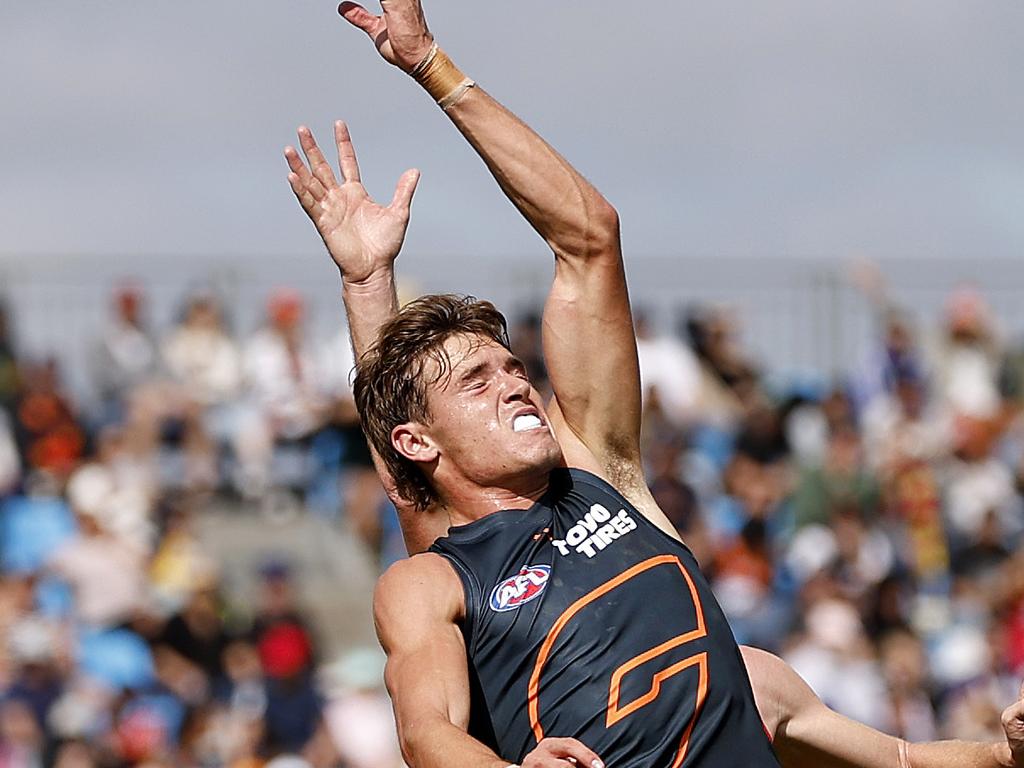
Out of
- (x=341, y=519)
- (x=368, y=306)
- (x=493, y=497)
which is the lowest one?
(x=341, y=519)

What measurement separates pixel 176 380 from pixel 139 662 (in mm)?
2412

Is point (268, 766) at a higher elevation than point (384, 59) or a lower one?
lower

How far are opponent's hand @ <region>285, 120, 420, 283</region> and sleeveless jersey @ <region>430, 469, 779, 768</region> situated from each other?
121cm

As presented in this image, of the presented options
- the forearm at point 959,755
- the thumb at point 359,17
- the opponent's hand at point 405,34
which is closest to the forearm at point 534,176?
the opponent's hand at point 405,34

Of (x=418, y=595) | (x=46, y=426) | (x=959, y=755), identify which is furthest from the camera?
(x=46, y=426)

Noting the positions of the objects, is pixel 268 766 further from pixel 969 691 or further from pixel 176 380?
pixel 969 691

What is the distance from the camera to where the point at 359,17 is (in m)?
4.87

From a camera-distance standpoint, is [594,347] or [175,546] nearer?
[594,347]

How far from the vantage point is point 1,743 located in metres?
10.2

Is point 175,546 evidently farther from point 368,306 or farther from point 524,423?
point 524,423

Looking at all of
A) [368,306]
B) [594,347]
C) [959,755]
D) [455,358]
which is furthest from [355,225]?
[959,755]

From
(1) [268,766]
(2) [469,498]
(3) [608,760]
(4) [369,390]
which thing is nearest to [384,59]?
(4) [369,390]

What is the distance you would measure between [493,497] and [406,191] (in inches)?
49.5

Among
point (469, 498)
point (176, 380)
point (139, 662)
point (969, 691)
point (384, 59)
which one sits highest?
point (384, 59)
